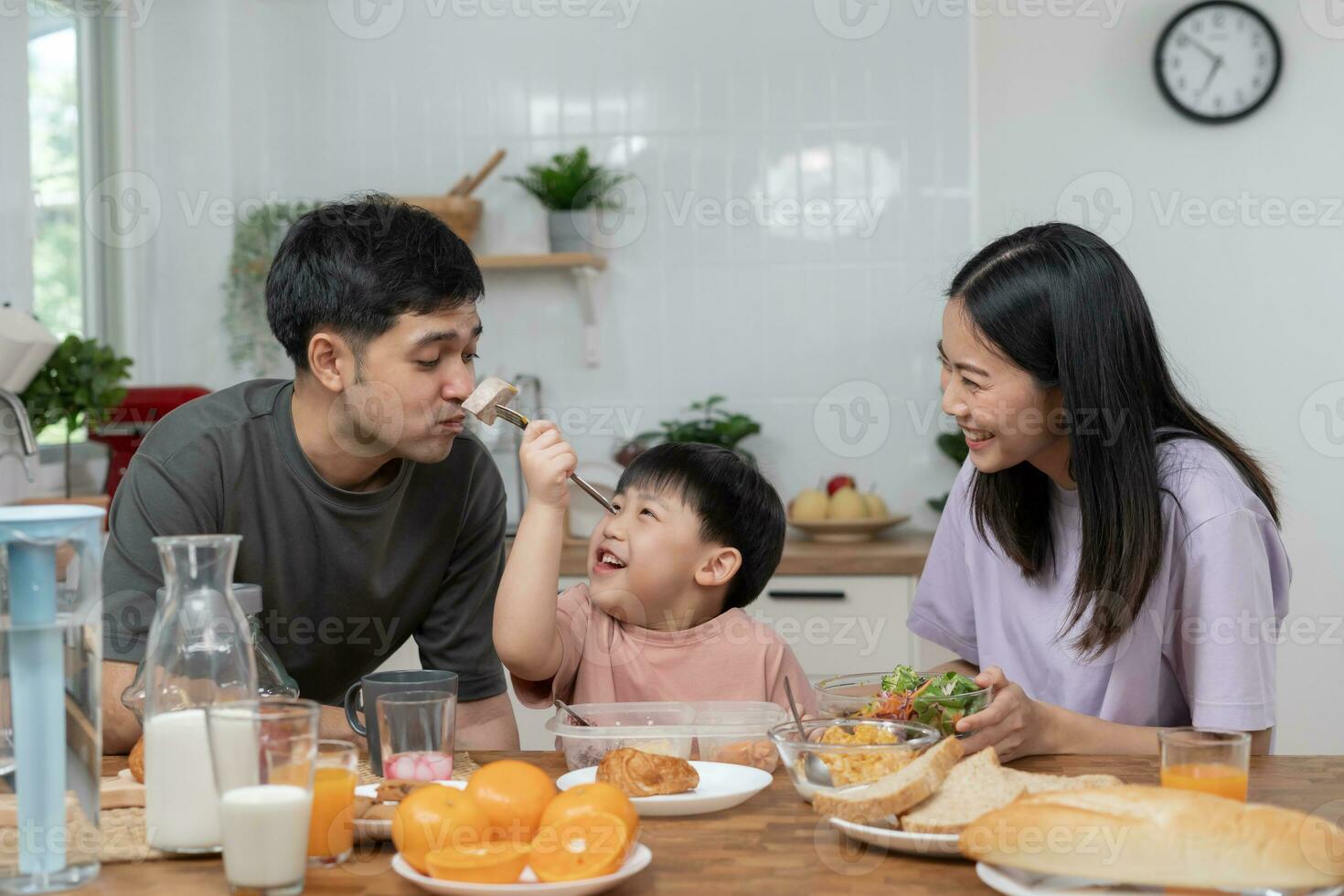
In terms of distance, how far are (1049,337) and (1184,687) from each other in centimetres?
50

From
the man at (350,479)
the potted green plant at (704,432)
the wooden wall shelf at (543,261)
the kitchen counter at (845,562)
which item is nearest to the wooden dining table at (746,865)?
the man at (350,479)

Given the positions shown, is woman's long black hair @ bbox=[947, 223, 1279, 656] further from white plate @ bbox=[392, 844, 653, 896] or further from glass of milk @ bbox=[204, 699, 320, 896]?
glass of milk @ bbox=[204, 699, 320, 896]

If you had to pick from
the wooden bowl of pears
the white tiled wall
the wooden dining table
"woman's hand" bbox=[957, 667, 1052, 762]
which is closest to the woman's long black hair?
"woman's hand" bbox=[957, 667, 1052, 762]

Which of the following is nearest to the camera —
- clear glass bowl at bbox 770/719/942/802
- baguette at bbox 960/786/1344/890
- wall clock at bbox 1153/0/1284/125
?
baguette at bbox 960/786/1344/890

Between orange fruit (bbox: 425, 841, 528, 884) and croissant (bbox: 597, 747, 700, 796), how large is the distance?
22 centimetres

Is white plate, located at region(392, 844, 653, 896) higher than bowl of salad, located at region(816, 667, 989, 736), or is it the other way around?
bowl of salad, located at region(816, 667, 989, 736)

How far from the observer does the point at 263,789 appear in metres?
0.97

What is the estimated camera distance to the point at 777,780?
4.33ft

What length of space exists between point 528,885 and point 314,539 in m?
1.01

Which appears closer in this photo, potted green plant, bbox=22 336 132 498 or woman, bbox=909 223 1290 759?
woman, bbox=909 223 1290 759

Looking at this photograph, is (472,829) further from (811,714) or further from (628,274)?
(628,274)

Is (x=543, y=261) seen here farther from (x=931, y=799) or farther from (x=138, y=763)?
(x=931, y=799)

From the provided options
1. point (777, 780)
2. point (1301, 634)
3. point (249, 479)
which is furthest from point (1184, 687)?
point (1301, 634)

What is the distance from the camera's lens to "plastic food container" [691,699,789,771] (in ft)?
4.42
